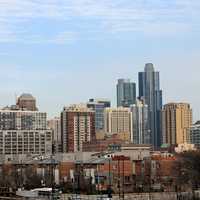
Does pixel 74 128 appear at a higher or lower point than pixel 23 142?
higher

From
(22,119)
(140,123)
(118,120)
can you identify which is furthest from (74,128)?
(140,123)

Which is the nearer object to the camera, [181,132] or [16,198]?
[16,198]

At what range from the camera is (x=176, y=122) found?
469 ft

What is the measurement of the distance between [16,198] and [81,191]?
884 cm

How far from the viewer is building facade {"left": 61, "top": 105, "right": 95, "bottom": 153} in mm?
119125

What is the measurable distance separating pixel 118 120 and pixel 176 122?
54.9 feet

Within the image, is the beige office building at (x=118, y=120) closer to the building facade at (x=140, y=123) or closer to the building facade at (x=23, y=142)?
the building facade at (x=140, y=123)

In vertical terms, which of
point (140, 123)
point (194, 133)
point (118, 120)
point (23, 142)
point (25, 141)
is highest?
point (118, 120)

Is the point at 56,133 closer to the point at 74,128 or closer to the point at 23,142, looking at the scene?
the point at 74,128

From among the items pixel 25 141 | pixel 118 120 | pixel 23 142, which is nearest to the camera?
pixel 23 142

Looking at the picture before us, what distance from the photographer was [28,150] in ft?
350

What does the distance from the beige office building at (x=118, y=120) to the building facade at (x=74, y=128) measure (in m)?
34.0

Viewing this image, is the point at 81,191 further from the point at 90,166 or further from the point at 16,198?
the point at 90,166

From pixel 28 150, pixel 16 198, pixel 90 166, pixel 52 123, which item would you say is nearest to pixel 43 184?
pixel 90 166
